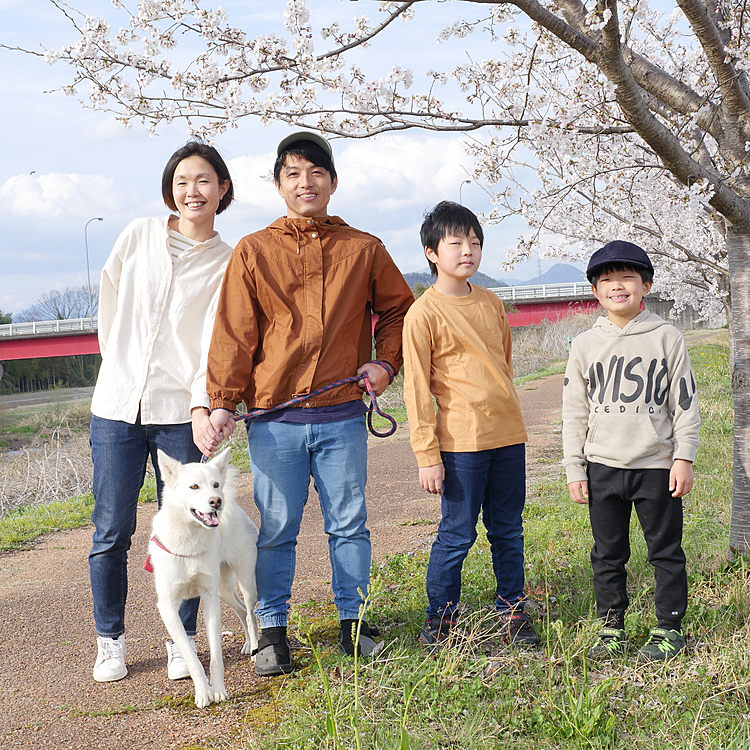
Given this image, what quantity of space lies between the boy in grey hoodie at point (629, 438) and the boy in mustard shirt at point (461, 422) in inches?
12.7

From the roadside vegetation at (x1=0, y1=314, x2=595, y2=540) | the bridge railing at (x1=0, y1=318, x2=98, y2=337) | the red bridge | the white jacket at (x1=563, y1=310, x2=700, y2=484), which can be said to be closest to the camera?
the white jacket at (x1=563, y1=310, x2=700, y2=484)

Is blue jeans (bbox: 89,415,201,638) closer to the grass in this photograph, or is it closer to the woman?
the woman

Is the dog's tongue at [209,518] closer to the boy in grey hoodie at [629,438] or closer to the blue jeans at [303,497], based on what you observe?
the blue jeans at [303,497]

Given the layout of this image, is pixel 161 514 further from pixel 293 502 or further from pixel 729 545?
pixel 729 545

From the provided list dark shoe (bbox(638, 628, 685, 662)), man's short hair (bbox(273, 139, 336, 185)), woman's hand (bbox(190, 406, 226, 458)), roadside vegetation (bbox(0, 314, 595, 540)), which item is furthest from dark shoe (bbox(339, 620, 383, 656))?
roadside vegetation (bbox(0, 314, 595, 540))

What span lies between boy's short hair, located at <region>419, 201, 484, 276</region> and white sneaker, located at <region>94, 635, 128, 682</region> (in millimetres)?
2429

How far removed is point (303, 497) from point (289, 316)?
860mm

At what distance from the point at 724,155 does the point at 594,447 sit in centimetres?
226

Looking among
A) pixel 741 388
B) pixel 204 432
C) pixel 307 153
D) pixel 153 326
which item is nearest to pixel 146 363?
pixel 153 326

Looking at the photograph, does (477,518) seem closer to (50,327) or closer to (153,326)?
(153,326)

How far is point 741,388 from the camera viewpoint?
3910 mm

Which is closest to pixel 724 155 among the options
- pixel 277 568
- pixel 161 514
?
pixel 277 568

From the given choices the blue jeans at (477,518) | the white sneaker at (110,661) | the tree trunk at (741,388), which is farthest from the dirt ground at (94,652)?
the tree trunk at (741,388)

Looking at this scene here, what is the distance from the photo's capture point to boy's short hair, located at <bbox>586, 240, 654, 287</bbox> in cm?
305
